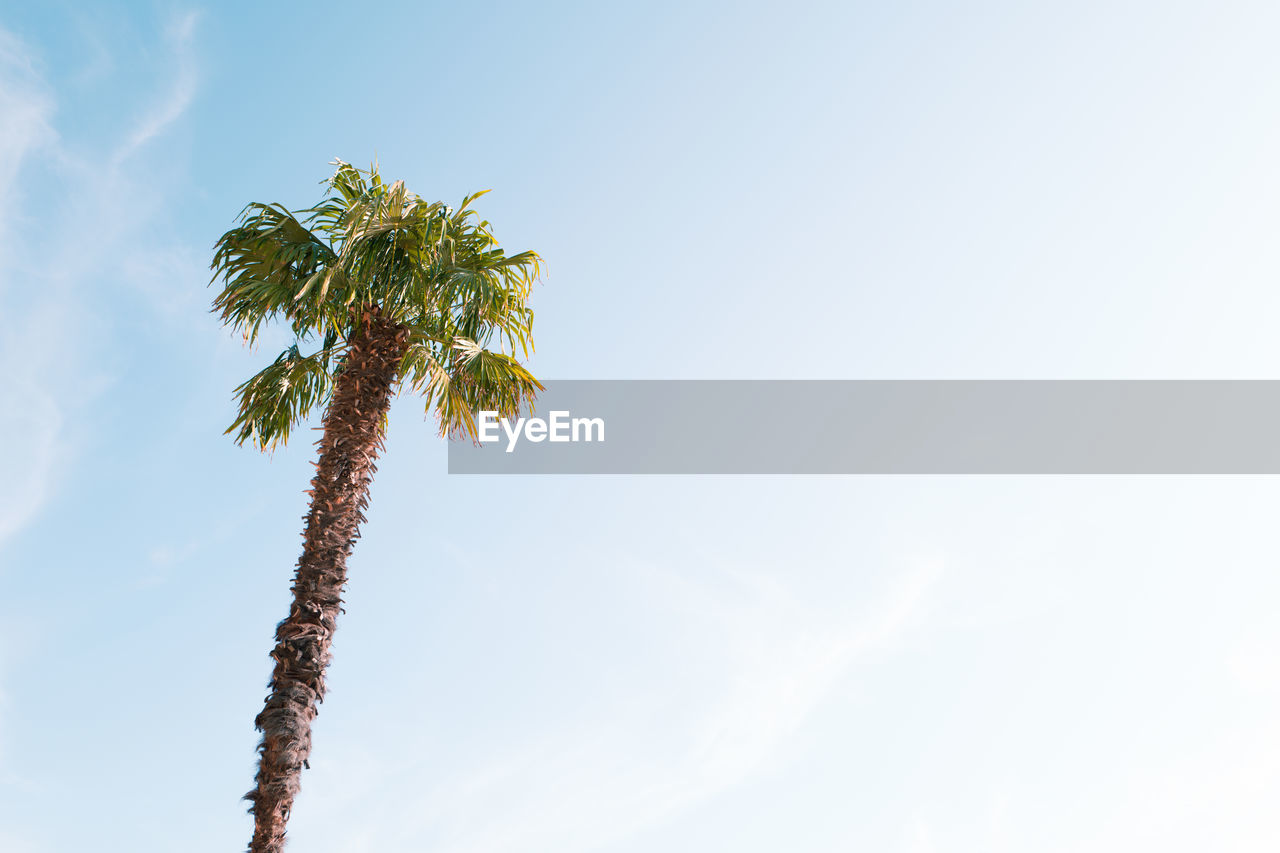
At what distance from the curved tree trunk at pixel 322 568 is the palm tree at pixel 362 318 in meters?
0.02

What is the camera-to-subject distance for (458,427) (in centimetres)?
1139

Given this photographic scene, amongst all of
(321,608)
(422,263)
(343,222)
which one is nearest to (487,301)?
(422,263)

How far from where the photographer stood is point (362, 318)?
11.0m

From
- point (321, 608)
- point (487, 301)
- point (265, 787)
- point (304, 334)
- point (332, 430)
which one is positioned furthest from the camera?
point (304, 334)

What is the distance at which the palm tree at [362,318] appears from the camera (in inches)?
398

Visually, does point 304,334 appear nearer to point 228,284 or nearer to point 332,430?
point 228,284

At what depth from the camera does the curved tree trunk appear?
8.64 metres

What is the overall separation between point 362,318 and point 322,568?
316cm

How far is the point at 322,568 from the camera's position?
9469mm

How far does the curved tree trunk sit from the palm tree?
17mm

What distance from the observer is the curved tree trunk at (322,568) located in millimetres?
8641

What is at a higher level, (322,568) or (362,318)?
(362,318)

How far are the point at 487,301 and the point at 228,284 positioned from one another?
337 centimetres

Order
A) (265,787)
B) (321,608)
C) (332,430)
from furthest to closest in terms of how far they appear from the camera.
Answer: (332,430), (321,608), (265,787)
